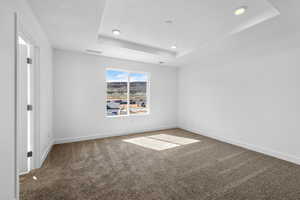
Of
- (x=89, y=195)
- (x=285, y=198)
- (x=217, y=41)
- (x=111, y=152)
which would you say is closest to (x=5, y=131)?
(x=89, y=195)

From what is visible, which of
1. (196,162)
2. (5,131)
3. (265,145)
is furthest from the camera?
(265,145)

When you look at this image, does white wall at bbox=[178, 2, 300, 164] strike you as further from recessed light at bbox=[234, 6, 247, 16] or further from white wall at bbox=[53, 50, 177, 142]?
white wall at bbox=[53, 50, 177, 142]

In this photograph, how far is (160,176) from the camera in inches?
86.0

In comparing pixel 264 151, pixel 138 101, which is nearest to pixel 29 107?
pixel 138 101

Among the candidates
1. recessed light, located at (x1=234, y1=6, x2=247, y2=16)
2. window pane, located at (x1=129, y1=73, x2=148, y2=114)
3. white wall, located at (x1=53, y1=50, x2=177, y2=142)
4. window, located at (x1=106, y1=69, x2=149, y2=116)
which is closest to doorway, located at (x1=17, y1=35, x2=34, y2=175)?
white wall, located at (x1=53, y1=50, x2=177, y2=142)

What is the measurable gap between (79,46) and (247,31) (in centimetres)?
368

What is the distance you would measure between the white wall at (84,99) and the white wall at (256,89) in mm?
2309

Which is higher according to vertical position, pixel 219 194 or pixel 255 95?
pixel 255 95

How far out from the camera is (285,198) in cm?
173

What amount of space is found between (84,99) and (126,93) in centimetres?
139

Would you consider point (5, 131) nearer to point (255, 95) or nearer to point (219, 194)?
point (219, 194)

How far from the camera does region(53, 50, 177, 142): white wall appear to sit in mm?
3541

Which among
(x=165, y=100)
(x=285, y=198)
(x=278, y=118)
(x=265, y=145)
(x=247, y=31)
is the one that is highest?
(x=247, y=31)

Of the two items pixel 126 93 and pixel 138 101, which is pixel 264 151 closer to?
pixel 138 101
